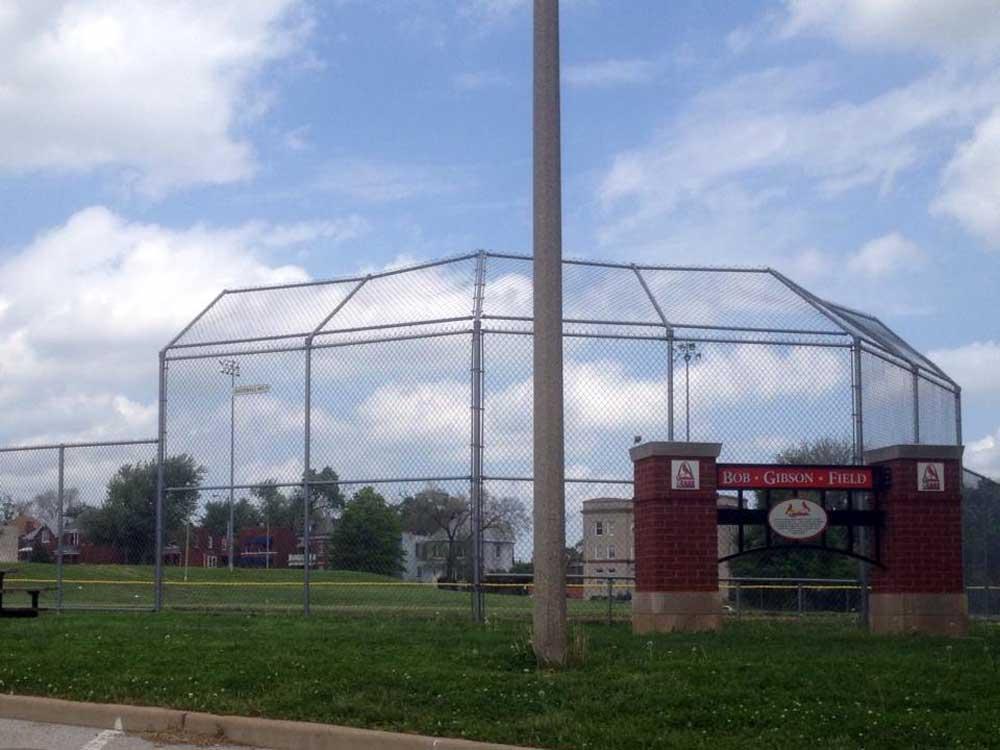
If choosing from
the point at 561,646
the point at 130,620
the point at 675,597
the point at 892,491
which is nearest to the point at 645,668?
the point at 561,646

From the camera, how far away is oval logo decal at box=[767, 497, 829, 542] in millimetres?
15320

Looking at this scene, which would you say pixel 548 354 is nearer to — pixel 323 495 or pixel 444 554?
pixel 444 554

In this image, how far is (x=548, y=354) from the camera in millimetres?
11117

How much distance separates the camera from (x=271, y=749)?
30.5ft

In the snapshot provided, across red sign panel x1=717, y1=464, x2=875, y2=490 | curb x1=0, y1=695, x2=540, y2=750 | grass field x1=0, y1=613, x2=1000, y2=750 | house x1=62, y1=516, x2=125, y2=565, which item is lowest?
curb x1=0, y1=695, x2=540, y2=750

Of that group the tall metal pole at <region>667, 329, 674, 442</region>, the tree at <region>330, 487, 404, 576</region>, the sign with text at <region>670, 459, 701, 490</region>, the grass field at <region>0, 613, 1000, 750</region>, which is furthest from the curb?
the tall metal pole at <region>667, 329, 674, 442</region>

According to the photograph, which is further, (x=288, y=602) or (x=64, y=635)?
(x=288, y=602)

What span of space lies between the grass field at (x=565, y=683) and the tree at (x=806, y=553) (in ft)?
12.3

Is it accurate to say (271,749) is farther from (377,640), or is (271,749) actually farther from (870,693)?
(870,693)

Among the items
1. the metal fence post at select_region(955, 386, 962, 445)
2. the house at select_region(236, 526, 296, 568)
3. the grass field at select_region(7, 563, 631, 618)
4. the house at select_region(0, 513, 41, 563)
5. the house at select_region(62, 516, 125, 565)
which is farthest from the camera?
the house at select_region(0, 513, 41, 563)

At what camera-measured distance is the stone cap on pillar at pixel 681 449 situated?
48.9ft

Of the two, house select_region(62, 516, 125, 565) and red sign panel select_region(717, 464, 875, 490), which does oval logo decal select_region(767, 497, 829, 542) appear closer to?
red sign panel select_region(717, 464, 875, 490)

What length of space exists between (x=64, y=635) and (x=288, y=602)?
459 centimetres

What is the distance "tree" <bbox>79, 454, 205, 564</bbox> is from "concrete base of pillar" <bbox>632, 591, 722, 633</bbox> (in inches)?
270
